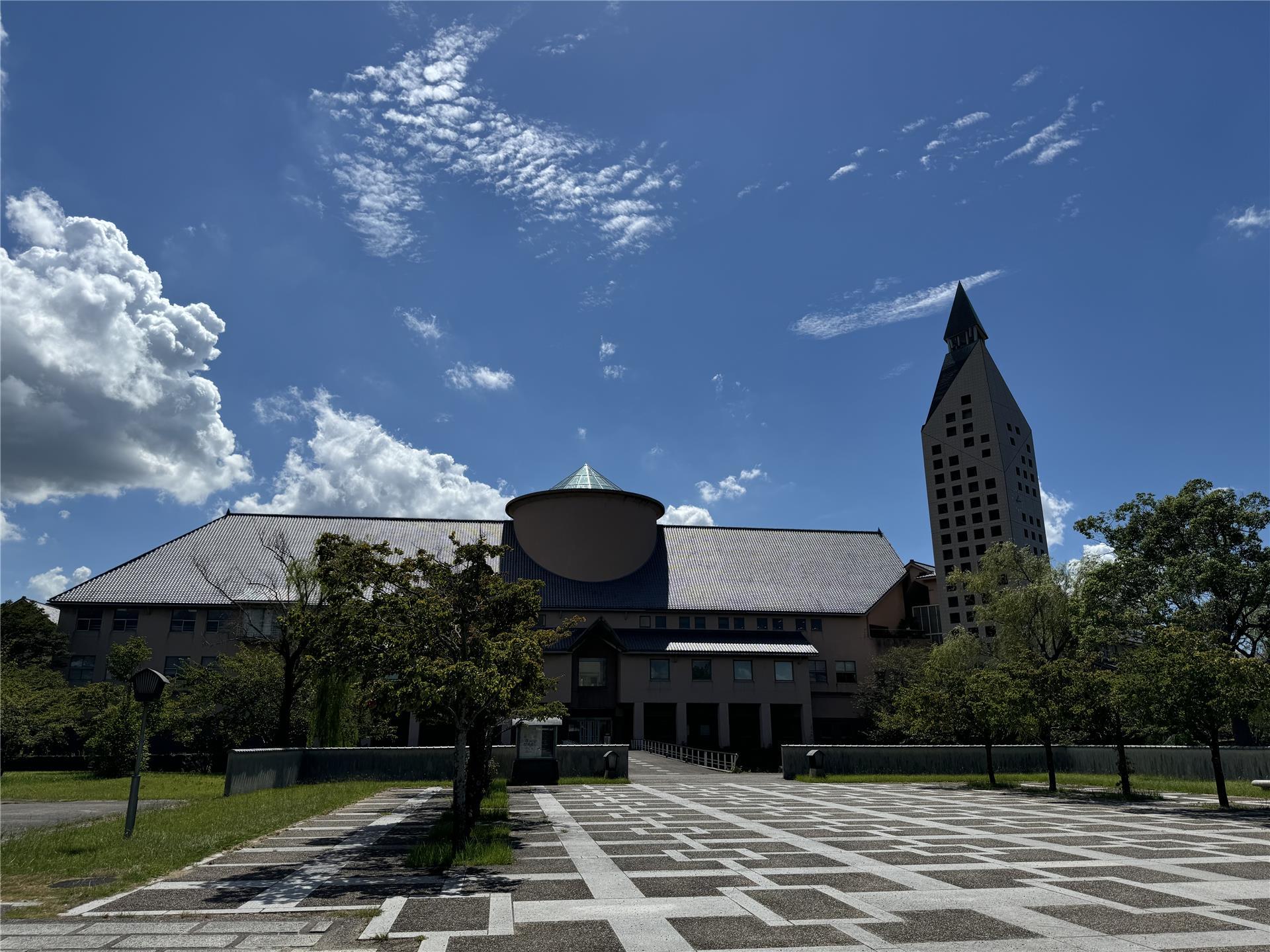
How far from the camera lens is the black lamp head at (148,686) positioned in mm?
15883

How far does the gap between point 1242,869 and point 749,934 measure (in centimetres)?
966

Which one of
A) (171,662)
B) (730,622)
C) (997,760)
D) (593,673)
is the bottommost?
(997,760)

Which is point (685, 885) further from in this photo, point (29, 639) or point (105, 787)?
point (29, 639)

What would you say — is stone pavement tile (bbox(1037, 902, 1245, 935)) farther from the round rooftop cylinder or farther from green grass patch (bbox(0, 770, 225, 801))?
the round rooftop cylinder

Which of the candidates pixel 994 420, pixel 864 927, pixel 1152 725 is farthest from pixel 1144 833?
pixel 994 420

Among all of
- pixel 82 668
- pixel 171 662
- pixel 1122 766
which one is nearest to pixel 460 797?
pixel 1122 766

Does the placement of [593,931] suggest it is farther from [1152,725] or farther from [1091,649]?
[1091,649]

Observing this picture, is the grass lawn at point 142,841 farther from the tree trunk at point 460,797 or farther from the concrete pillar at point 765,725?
the concrete pillar at point 765,725

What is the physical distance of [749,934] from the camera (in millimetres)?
8789

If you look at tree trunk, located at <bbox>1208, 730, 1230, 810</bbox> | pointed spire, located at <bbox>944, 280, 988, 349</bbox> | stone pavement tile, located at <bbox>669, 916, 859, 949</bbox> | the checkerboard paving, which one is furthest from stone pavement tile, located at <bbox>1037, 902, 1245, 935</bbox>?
pointed spire, located at <bbox>944, 280, 988, 349</bbox>

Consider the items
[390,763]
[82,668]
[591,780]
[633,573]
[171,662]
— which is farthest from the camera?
[633,573]

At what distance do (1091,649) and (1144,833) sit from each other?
70.8 ft

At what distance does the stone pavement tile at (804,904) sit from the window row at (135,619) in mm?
51700

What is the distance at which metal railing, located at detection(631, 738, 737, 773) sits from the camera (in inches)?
1620
